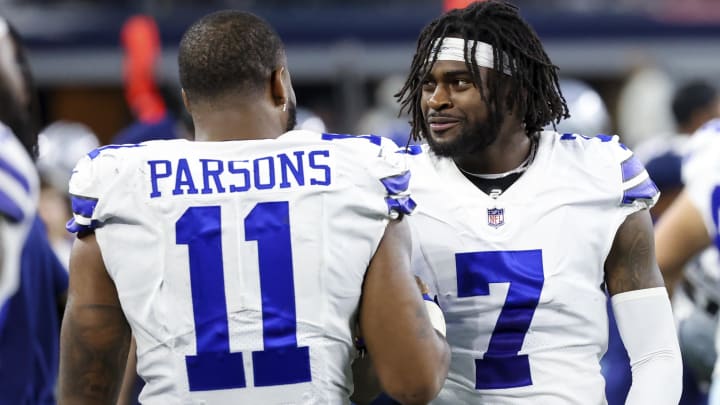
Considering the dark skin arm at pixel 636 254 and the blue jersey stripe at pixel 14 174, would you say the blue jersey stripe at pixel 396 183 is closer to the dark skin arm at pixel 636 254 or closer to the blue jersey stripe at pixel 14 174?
the dark skin arm at pixel 636 254

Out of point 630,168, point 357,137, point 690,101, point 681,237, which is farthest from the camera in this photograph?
point 690,101

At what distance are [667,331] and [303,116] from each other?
535 centimetres

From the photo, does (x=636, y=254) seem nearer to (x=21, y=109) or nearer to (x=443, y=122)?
(x=443, y=122)

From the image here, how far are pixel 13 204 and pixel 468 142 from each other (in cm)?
113

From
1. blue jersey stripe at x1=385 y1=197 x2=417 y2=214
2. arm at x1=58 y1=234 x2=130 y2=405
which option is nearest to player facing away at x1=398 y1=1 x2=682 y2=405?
blue jersey stripe at x1=385 y1=197 x2=417 y2=214

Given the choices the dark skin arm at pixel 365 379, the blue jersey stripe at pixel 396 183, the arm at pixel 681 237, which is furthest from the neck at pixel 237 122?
the arm at pixel 681 237

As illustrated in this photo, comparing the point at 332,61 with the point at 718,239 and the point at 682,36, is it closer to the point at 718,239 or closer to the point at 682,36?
the point at 682,36

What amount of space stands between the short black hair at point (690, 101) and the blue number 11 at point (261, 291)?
14.0ft

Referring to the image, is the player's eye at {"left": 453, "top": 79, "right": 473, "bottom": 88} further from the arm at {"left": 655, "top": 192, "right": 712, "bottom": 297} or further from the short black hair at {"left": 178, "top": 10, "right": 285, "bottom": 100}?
the arm at {"left": 655, "top": 192, "right": 712, "bottom": 297}

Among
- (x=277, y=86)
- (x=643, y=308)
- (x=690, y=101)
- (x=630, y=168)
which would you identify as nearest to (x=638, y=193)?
(x=630, y=168)

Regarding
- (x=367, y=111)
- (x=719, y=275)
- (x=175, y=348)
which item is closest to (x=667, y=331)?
(x=175, y=348)

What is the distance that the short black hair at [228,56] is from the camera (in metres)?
2.64

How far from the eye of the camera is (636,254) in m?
3.00

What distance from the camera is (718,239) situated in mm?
3924
